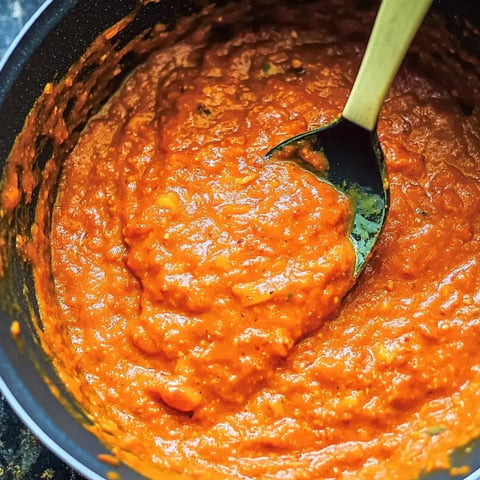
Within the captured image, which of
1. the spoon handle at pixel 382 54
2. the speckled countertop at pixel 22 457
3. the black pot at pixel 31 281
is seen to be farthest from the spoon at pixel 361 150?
the speckled countertop at pixel 22 457

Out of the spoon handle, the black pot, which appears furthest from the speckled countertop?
the spoon handle

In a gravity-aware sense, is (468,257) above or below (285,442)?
above

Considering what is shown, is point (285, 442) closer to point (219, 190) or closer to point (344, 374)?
point (344, 374)

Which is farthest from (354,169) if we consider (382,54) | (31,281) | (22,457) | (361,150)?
→ (22,457)

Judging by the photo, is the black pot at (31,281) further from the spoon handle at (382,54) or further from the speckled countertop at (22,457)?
the spoon handle at (382,54)

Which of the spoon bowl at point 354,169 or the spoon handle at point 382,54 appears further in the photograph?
the spoon bowl at point 354,169

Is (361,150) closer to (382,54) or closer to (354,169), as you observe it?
(354,169)

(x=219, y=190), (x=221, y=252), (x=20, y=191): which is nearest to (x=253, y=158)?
(x=219, y=190)
